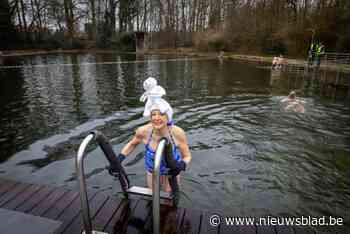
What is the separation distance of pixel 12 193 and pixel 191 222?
258 centimetres

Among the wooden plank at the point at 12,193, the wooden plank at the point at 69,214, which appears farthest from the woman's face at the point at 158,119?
the wooden plank at the point at 12,193

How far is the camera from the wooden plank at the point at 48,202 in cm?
321

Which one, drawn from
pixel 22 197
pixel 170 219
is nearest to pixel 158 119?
pixel 170 219

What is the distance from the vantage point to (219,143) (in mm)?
6816

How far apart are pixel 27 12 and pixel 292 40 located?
41812 millimetres

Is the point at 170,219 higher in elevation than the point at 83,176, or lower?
lower

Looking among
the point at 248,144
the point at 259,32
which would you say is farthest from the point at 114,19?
the point at 248,144

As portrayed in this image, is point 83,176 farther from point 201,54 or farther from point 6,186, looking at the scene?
point 201,54

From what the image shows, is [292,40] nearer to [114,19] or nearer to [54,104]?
[54,104]

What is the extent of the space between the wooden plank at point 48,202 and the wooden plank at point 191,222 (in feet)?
5.80

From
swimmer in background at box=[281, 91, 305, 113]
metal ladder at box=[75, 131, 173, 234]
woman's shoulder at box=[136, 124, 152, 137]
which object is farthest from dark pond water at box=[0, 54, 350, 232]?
metal ladder at box=[75, 131, 173, 234]

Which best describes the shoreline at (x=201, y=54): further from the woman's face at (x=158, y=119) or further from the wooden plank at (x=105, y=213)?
the wooden plank at (x=105, y=213)

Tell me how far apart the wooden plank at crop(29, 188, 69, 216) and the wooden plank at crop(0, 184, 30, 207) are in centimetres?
47

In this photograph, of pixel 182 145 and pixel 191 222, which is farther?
pixel 182 145
